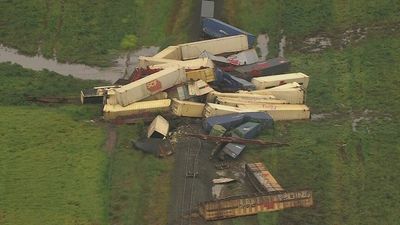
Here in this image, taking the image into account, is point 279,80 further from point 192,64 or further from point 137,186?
point 137,186

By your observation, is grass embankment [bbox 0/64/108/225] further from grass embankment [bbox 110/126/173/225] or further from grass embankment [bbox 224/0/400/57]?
grass embankment [bbox 224/0/400/57]

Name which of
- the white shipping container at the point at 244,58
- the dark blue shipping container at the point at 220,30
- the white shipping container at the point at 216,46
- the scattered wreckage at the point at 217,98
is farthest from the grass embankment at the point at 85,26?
the white shipping container at the point at 244,58

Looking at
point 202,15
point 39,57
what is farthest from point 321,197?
point 39,57

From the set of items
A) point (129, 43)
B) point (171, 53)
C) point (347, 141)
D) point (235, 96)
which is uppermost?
point (129, 43)

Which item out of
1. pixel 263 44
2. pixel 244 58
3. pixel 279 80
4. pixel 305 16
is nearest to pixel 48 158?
pixel 279 80

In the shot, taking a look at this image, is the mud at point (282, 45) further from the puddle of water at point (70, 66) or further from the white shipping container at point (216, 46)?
the puddle of water at point (70, 66)
